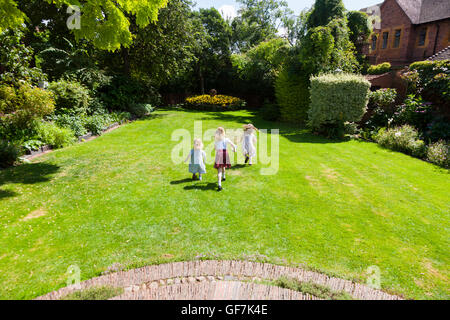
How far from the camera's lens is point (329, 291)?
11.9 feet

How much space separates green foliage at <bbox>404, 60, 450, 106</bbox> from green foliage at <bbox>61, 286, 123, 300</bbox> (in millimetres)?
15961

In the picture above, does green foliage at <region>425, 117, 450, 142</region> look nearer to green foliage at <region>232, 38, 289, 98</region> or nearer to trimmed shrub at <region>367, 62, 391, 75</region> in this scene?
green foliage at <region>232, 38, 289, 98</region>

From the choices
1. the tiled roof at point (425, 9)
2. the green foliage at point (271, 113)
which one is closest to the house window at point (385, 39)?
the tiled roof at point (425, 9)

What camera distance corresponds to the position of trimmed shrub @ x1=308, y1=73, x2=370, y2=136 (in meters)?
13.8

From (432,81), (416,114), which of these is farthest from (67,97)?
(432,81)

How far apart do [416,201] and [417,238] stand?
6.90ft

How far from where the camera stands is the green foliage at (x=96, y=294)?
3.40m

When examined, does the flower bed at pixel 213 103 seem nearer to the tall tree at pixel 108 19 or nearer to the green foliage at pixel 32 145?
the tall tree at pixel 108 19

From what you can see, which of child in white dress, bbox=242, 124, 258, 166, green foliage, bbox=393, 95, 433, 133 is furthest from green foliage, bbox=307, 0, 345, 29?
child in white dress, bbox=242, 124, 258, 166

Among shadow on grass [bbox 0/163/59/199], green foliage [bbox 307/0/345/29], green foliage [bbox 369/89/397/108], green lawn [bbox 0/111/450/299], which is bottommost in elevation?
green lawn [bbox 0/111/450/299]

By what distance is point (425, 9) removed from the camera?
25.6 m

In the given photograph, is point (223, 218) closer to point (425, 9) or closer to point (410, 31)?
point (410, 31)

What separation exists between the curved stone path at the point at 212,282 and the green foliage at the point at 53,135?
8726 mm
